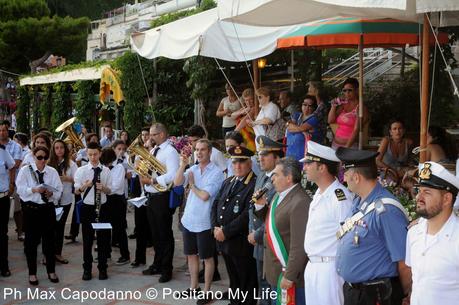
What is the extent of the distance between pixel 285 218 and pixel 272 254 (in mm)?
376

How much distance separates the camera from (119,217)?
765 cm

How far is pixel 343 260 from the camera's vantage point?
3764mm

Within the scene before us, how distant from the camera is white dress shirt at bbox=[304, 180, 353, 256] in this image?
409 cm

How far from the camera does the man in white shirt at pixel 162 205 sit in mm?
7051

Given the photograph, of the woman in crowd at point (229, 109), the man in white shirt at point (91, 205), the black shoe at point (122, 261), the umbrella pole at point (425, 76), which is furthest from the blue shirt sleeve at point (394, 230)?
the woman in crowd at point (229, 109)

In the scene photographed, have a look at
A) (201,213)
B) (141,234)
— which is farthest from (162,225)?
(201,213)

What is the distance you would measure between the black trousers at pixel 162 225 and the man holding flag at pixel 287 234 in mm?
2444

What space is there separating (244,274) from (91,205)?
8.27 feet

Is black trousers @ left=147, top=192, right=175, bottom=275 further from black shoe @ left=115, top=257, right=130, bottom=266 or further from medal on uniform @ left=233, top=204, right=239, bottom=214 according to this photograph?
medal on uniform @ left=233, top=204, right=239, bottom=214

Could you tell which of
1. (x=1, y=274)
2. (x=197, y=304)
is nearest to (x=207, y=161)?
(x=197, y=304)

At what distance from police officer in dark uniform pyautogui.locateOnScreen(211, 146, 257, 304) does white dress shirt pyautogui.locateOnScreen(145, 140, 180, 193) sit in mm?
1242

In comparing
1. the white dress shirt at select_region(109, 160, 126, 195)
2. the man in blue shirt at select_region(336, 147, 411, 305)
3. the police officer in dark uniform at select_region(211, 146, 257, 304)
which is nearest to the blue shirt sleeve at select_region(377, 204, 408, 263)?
the man in blue shirt at select_region(336, 147, 411, 305)

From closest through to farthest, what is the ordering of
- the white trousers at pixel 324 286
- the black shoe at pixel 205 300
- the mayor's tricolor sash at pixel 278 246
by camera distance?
the white trousers at pixel 324 286, the mayor's tricolor sash at pixel 278 246, the black shoe at pixel 205 300

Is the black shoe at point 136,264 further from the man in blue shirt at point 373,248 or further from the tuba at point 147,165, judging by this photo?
the man in blue shirt at point 373,248
